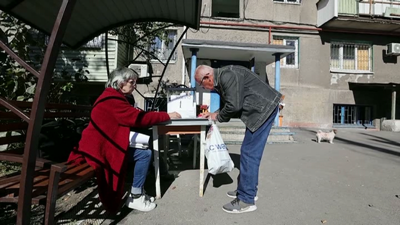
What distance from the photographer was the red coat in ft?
7.71

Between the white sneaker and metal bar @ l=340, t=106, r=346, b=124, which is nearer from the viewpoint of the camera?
the white sneaker

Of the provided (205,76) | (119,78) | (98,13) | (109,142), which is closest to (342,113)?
(205,76)

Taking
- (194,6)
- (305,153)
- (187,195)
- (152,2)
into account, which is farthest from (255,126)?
(305,153)

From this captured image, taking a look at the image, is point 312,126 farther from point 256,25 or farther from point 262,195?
point 262,195

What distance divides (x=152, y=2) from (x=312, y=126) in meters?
10.4

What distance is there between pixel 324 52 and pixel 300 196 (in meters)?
11.0

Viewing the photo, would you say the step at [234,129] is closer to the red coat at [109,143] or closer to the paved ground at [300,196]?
the paved ground at [300,196]

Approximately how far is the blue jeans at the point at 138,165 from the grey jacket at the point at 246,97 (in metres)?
0.96

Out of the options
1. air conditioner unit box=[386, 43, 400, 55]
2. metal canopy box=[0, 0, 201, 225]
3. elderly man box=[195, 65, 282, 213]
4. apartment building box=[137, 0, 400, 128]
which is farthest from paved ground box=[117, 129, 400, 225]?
air conditioner unit box=[386, 43, 400, 55]

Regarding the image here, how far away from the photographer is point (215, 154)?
3.06 meters

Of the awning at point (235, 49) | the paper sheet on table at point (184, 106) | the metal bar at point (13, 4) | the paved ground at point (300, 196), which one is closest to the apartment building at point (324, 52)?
the awning at point (235, 49)

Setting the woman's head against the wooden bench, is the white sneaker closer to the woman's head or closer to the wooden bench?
the wooden bench

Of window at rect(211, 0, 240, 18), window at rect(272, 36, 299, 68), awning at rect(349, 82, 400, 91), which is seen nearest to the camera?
awning at rect(349, 82, 400, 91)

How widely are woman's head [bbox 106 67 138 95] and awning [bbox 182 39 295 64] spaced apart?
600 cm
